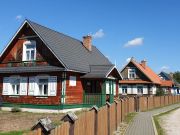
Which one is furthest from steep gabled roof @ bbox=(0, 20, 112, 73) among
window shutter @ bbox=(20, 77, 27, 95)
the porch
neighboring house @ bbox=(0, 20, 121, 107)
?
window shutter @ bbox=(20, 77, 27, 95)

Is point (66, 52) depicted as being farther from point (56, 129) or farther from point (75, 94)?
point (56, 129)

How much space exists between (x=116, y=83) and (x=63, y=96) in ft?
30.9

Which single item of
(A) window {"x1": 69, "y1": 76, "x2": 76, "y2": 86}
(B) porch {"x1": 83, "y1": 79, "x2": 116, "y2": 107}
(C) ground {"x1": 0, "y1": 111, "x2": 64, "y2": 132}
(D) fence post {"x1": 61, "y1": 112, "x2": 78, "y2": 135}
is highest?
(A) window {"x1": 69, "y1": 76, "x2": 76, "y2": 86}

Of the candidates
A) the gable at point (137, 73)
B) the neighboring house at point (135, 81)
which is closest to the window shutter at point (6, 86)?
the neighboring house at point (135, 81)

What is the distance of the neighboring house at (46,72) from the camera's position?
22.8m

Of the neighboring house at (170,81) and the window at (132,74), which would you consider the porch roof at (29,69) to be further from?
the neighboring house at (170,81)

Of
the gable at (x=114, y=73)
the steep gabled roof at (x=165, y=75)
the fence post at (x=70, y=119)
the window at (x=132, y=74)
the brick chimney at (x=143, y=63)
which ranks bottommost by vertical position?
the fence post at (x=70, y=119)

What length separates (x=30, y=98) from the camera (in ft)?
77.7

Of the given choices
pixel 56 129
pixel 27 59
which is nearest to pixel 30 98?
pixel 27 59

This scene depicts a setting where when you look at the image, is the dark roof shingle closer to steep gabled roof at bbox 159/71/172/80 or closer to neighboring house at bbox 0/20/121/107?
neighboring house at bbox 0/20/121/107

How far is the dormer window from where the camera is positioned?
2436cm

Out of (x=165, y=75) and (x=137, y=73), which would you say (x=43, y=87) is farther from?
(x=165, y=75)

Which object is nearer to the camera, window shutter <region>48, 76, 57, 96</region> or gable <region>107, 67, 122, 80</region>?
window shutter <region>48, 76, 57, 96</region>

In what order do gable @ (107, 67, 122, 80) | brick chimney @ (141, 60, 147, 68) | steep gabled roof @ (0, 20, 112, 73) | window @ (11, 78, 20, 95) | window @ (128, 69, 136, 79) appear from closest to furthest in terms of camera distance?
steep gabled roof @ (0, 20, 112, 73)
window @ (11, 78, 20, 95)
gable @ (107, 67, 122, 80)
window @ (128, 69, 136, 79)
brick chimney @ (141, 60, 147, 68)
